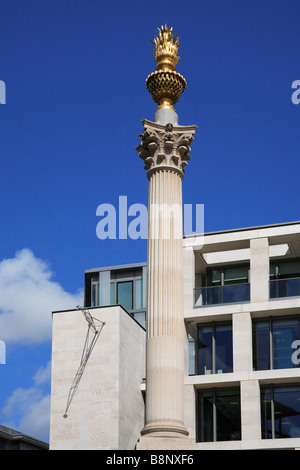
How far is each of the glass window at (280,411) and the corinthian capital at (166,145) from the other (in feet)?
61.3

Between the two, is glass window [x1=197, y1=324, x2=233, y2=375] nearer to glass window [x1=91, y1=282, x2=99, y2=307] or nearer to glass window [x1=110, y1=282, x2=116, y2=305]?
glass window [x1=110, y1=282, x2=116, y2=305]

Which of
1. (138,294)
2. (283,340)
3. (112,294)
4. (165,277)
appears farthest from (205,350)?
(112,294)

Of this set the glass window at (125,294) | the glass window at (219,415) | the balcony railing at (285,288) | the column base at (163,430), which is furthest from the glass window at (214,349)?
the glass window at (125,294)

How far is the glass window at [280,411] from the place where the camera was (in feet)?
174

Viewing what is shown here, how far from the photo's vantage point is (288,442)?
171ft

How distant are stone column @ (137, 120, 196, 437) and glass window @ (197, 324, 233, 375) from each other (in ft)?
56.4

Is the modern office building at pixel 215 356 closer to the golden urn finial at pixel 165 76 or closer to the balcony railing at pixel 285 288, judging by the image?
the balcony railing at pixel 285 288

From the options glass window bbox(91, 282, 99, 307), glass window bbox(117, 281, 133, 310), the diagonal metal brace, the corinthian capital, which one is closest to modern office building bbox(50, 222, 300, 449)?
the diagonal metal brace

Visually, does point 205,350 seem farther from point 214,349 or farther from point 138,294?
point 138,294

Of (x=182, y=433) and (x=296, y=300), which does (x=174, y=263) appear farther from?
(x=296, y=300)

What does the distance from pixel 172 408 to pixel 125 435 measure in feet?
68.2

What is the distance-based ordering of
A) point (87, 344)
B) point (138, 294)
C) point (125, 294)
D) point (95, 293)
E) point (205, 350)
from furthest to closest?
point (95, 293) < point (125, 294) < point (138, 294) < point (87, 344) < point (205, 350)

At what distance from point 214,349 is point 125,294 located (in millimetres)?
22418

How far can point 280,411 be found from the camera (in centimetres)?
5384
